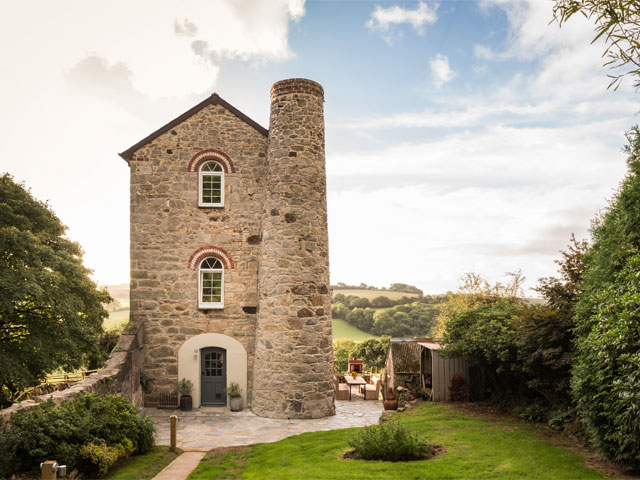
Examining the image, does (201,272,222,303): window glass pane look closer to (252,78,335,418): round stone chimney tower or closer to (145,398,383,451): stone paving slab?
(252,78,335,418): round stone chimney tower

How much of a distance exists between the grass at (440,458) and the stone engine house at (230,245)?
435 cm

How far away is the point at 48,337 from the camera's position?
607 inches

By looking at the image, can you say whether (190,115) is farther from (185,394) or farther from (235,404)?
(235,404)

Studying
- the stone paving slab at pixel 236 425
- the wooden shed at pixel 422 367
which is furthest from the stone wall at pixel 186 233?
the wooden shed at pixel 422 367

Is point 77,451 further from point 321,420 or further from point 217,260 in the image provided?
point 217,260

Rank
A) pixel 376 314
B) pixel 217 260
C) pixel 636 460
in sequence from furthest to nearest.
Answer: pixel 376 314 → pixel 217 260 → pixel 636 460

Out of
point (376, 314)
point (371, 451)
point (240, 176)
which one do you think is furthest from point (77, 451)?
point (376, 314)

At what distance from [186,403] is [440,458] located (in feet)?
33.3

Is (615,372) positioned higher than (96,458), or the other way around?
(615,372)

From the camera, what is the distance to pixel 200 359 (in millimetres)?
16547

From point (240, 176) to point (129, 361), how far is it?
7.09 m

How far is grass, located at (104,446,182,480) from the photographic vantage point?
9102mm

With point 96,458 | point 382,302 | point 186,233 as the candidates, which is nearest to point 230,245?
point 186,233

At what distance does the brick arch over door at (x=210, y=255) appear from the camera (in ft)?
54.7
